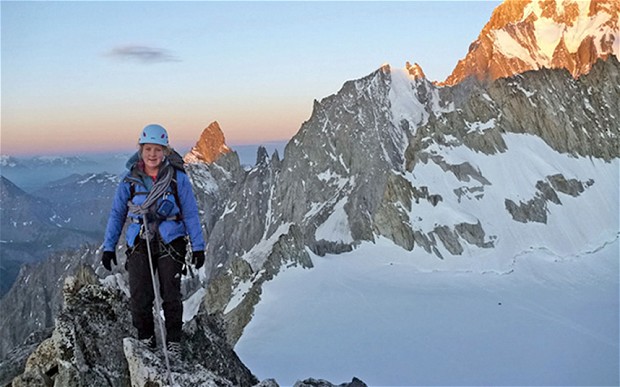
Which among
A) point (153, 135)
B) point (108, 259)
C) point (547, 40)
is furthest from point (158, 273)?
point (547, 40)

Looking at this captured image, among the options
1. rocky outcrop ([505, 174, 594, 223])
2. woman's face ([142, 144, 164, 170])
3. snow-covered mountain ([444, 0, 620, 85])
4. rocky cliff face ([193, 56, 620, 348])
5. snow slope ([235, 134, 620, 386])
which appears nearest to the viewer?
woman's face ([142, 144, 164, 170])

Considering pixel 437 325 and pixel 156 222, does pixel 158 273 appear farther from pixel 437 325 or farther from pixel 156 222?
pixel 437 325

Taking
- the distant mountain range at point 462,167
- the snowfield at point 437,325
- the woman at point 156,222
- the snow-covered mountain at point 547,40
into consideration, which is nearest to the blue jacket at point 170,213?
the woman at point 156,222

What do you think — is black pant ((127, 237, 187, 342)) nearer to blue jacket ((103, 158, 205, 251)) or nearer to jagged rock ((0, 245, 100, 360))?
blue jacket ((103, 158, 205, 251))

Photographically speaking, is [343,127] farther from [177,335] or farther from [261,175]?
[177,335]

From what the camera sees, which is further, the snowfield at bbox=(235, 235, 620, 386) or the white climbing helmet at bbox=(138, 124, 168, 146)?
the snowfield at bbox=(235, 235, 620, 386)

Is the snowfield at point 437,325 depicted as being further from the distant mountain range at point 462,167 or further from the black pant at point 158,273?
the black pant at point 158,273

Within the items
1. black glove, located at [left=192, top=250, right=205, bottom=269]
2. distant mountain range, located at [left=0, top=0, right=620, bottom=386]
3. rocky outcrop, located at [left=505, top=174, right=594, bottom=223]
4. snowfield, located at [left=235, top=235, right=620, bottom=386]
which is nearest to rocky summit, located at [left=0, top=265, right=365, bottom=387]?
black glove, located at [left=192, top=250, right=205, bottom=269]
